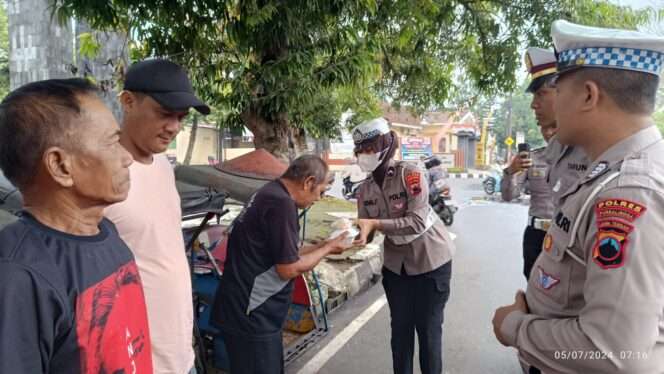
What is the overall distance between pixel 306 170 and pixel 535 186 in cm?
212

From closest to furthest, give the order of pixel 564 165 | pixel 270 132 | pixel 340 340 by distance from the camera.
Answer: pixel 564 165
pixel 340 340
pixel 270 132

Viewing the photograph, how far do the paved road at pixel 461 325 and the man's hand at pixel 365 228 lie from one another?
4.48 feet

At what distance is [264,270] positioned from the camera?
2193 millimetres

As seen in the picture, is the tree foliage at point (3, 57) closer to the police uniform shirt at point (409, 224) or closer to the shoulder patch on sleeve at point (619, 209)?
the police uniform shirt at point (409, 224)

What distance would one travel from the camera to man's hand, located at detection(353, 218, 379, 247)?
106 inches

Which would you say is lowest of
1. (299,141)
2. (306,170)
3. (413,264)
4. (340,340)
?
(340,340)

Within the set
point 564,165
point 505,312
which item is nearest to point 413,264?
point 564,165

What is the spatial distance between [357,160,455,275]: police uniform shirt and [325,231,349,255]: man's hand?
33 centimetres

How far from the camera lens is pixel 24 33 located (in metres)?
4.57

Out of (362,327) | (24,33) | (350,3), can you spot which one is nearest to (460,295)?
(362,327)

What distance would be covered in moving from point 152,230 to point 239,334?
2.84 feet

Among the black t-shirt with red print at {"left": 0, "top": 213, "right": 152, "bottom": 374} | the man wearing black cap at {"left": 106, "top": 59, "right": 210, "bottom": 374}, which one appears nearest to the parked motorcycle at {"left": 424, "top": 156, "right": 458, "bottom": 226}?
the man wearing black cap at {"left": 106, "top": 59, "right": 210, "bottom": 374}

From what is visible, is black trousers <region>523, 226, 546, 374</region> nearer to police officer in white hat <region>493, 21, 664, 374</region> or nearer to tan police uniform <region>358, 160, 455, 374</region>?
tan police uniform <region>358, 160, 455, 374</region>

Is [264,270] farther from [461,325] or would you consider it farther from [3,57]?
[3,57]
